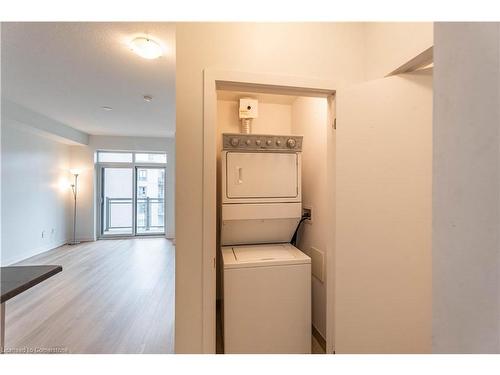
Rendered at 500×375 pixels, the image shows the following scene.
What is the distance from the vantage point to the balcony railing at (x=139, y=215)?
6.03 meters

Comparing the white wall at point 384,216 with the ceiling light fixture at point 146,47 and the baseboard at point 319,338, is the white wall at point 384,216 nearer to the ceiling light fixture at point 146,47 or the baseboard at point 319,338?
the baseboard at point 319,338

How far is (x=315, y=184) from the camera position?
2.07m

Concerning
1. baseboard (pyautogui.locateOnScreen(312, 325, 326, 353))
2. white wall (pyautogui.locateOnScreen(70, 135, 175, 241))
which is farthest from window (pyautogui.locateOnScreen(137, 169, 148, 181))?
baseboard (pyautogui.locateOnScreen(312, 325, 326, 353))

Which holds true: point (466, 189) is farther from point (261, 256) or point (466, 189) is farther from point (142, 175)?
point (142, 175)

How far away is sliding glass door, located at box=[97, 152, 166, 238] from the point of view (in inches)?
233

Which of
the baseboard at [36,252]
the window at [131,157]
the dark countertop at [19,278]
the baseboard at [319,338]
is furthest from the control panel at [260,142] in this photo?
the window at [131,157]

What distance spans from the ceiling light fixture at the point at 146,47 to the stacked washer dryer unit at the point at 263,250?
3.62 ft

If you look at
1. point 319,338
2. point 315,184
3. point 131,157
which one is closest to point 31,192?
point 131,157

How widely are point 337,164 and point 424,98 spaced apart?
56 centimetres

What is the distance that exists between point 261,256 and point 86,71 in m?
2.82

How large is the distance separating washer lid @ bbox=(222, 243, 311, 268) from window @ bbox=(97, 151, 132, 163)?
5244 millimetres

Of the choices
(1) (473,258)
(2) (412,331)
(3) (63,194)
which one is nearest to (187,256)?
(1) (473,258)

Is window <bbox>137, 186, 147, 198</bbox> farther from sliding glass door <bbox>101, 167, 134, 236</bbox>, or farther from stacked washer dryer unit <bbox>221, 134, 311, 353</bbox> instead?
stacked washer dryer unit <bbox>221, 134, 311, 353</bbox>

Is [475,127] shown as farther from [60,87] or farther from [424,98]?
[60,87]
